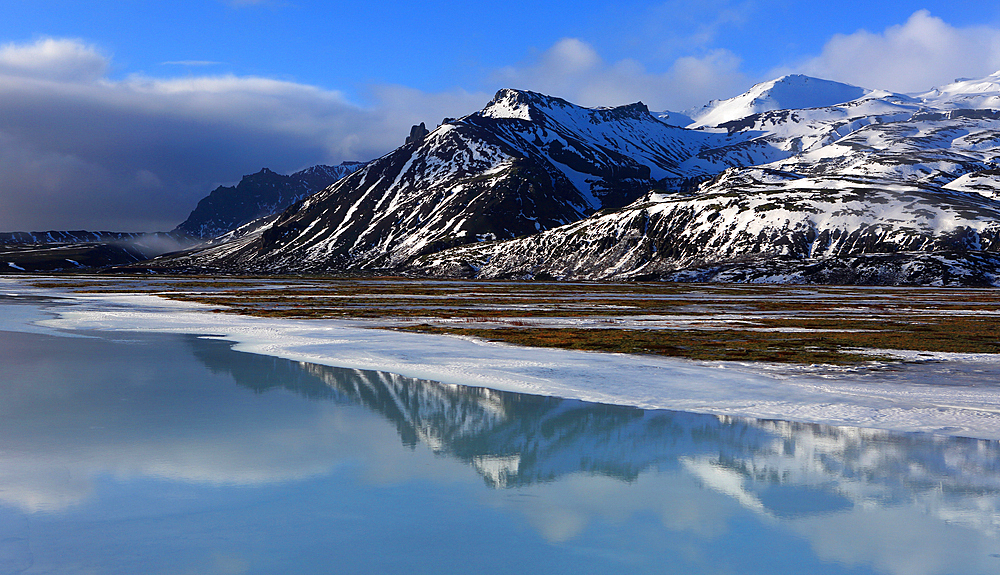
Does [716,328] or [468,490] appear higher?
[716,328]

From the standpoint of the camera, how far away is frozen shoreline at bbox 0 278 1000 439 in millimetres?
23203

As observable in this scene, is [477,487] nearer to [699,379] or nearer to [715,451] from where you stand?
[715,451]

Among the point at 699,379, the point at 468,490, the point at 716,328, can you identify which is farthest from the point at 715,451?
the point at 716,328

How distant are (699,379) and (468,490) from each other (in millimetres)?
17911

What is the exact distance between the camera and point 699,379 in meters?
30.2

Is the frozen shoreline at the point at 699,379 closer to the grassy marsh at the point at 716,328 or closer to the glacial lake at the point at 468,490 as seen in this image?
the glacial lake at the point at 468,490

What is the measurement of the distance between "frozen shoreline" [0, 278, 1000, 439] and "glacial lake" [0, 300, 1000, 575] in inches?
87.4

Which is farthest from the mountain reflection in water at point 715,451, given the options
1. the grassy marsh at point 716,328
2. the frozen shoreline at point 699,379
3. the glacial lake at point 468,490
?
the grassy marsh at point 716,328

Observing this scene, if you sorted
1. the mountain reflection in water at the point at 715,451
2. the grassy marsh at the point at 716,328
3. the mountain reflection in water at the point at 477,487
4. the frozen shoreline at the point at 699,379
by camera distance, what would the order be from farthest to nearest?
the grassy marsh at the point at 716,328
the frozen shoreline at the point at 699,379
the mountain reflection in water at the point at 715,451
the mountain reflection in water at the point at 477,487

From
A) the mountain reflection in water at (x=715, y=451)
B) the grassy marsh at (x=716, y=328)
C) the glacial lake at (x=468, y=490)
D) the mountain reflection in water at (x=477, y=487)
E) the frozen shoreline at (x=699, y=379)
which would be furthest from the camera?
the grassy marsh at (x=716, y=328)

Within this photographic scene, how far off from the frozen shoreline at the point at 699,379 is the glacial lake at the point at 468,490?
7.28ft

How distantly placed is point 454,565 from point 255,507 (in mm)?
4952

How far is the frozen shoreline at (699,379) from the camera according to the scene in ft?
76.1

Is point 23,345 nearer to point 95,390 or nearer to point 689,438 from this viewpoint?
Answer: point 95,390
